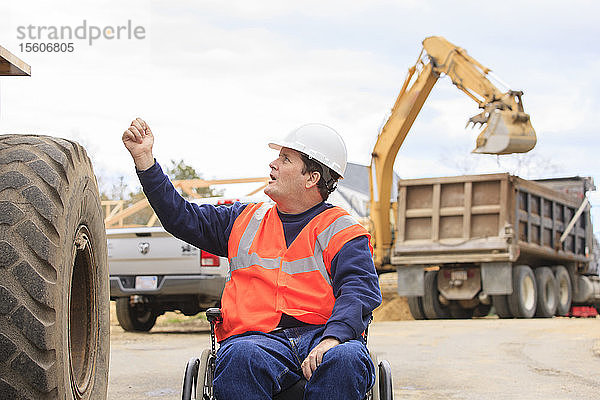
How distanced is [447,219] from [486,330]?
152 inches

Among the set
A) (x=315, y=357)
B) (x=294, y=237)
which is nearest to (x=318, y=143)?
(x=294, y=237)

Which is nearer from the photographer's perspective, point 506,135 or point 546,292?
point 506,135

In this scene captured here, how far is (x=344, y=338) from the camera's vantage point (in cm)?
333

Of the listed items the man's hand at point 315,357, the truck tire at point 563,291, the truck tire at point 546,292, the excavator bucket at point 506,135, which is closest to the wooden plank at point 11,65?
the man's hand at point 315,357

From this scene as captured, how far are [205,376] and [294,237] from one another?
2.27 ft

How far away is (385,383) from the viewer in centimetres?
339

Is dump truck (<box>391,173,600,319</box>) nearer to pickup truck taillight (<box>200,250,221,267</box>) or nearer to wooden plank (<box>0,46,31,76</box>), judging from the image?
pickup truck taillight (<box>200,250,221,267</box>)

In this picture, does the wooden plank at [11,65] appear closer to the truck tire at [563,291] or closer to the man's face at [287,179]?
the man's face at [287,179]

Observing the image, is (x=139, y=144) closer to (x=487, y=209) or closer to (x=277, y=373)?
(x=277, y=373)

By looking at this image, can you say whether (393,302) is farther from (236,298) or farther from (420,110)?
(236,298)

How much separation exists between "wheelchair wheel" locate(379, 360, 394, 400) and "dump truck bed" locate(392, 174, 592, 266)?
42.9 ft

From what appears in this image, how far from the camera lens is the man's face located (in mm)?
3842

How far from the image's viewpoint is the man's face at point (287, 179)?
12.6 ft

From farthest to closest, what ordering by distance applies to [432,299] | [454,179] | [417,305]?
[417,305]
[432,299]
[454,179]
